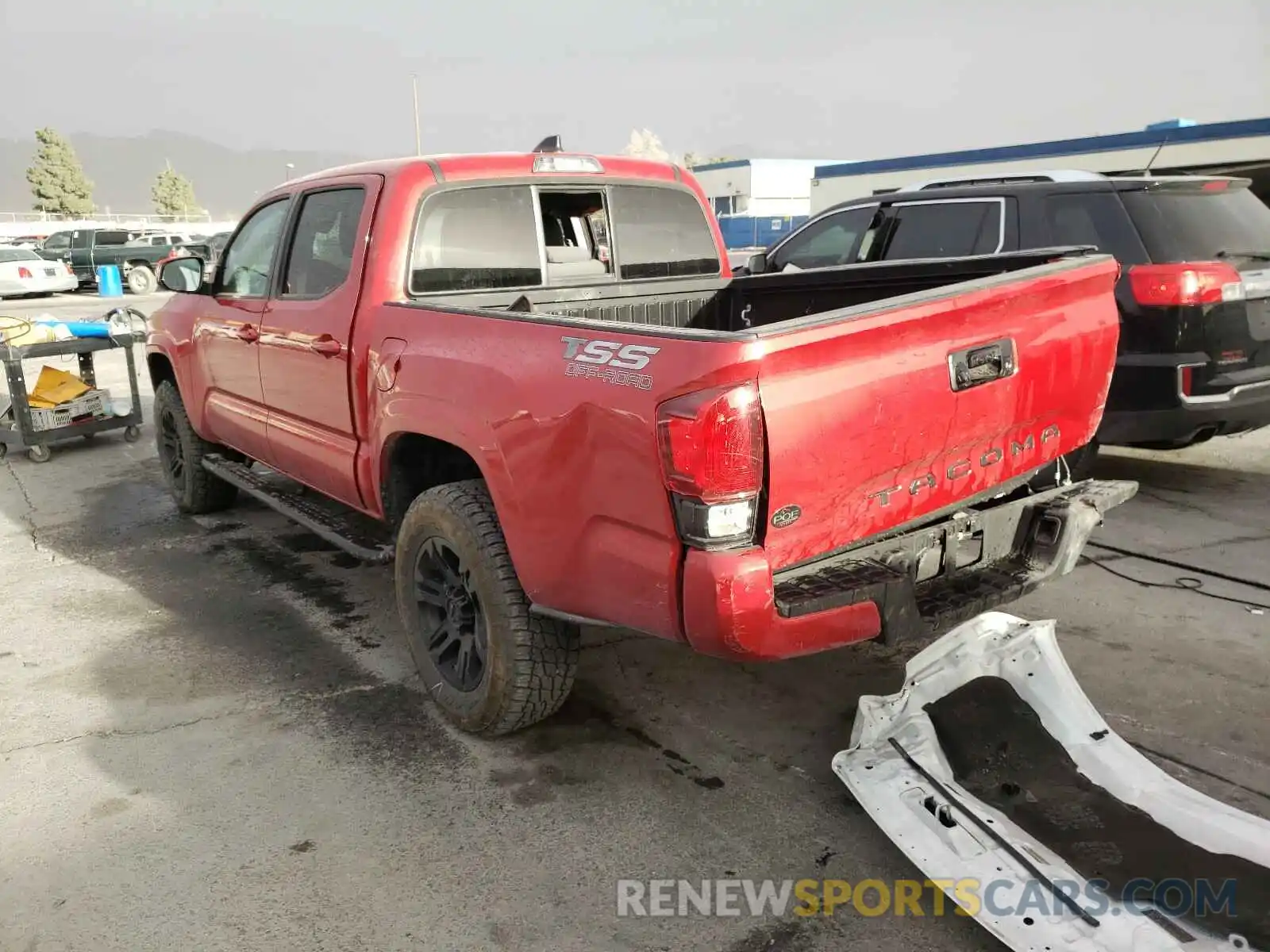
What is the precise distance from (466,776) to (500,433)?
1.15m

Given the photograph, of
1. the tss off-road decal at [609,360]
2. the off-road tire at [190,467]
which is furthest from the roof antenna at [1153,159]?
the off-road tire at [190,467]

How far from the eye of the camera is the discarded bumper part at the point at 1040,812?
2.21 m

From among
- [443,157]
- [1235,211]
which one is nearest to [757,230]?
[1235,211]

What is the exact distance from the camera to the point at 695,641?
249cm

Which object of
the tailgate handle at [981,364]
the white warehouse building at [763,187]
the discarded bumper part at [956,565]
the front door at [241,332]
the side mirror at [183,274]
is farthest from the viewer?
the white warehouse building at [763,187]

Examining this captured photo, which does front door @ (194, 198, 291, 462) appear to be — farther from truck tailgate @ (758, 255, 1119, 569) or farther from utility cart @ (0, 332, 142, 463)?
truck tailgate @ (758, 255, 1119, 569)

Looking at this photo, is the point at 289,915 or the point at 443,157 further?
→ the point at 443,157

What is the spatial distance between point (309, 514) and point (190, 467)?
1.91 metres

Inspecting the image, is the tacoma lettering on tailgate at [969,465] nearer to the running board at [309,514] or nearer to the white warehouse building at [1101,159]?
the running board at [309,514]

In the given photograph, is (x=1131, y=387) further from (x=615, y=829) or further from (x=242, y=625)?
(x=242, y=625)

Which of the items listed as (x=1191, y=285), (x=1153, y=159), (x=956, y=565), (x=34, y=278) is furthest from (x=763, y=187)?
(x=956, y=565)

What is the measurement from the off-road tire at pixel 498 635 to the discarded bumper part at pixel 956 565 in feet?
3.01

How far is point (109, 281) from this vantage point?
25.9 meters

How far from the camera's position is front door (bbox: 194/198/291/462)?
4766mm
